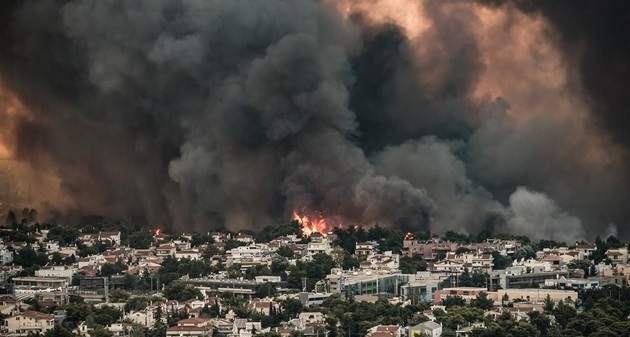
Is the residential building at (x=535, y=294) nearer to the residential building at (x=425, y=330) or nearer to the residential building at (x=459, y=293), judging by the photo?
the residential building at (x=459, y=293)

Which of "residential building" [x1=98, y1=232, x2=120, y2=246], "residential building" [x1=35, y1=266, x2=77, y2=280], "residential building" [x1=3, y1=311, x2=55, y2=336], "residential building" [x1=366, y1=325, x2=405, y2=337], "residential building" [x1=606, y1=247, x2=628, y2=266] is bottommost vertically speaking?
"residential building" [x1=366, y1=325, x2=405, y2=337]

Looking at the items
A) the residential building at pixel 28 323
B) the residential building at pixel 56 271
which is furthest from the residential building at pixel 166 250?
the residential building at pixel 28 323

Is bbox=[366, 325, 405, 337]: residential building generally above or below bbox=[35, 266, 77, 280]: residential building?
below

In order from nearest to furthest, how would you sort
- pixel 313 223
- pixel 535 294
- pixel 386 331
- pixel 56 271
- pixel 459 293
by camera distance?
1. pixel 386 331
2. pixel 535 294
3. pixel 459 293
4. pixel 56 271
5. pixel 313 223

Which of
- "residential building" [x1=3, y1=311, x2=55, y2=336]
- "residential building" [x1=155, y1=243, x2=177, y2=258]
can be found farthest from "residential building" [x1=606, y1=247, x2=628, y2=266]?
"residential building" [x1=3, y1=311, x2=55, y2=336]

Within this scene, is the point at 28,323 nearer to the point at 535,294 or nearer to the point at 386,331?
the point at 386,331

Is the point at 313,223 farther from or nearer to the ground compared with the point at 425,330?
farther from the ground

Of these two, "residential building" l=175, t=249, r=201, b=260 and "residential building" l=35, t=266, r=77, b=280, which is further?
"residential building" l=175, t=249, r=201, b=260

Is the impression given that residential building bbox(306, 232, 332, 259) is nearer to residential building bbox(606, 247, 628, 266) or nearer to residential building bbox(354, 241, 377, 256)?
residential building bbox(354, 241, 377, 256)

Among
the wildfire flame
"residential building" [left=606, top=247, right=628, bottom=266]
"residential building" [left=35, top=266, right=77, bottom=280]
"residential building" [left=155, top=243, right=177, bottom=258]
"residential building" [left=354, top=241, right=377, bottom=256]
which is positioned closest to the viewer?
"residential building" [left=35, top=266, right=77, bottom=280]

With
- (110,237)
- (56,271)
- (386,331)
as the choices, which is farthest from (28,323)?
(110,237)

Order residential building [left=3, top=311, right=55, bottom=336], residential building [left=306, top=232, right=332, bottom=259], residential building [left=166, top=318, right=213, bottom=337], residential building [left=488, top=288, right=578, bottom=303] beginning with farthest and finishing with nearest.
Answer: residential building [left=306, top=232, right=332, bottom=259] → residential building [left=488, top=288, right=578, bottom=303] → residential building [left=3, top=311, right=55, bottom=336] → residential building [left=166, top=318, right=213, bottom=337]

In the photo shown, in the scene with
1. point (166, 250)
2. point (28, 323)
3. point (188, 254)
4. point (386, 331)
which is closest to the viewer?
point (386, 331)
